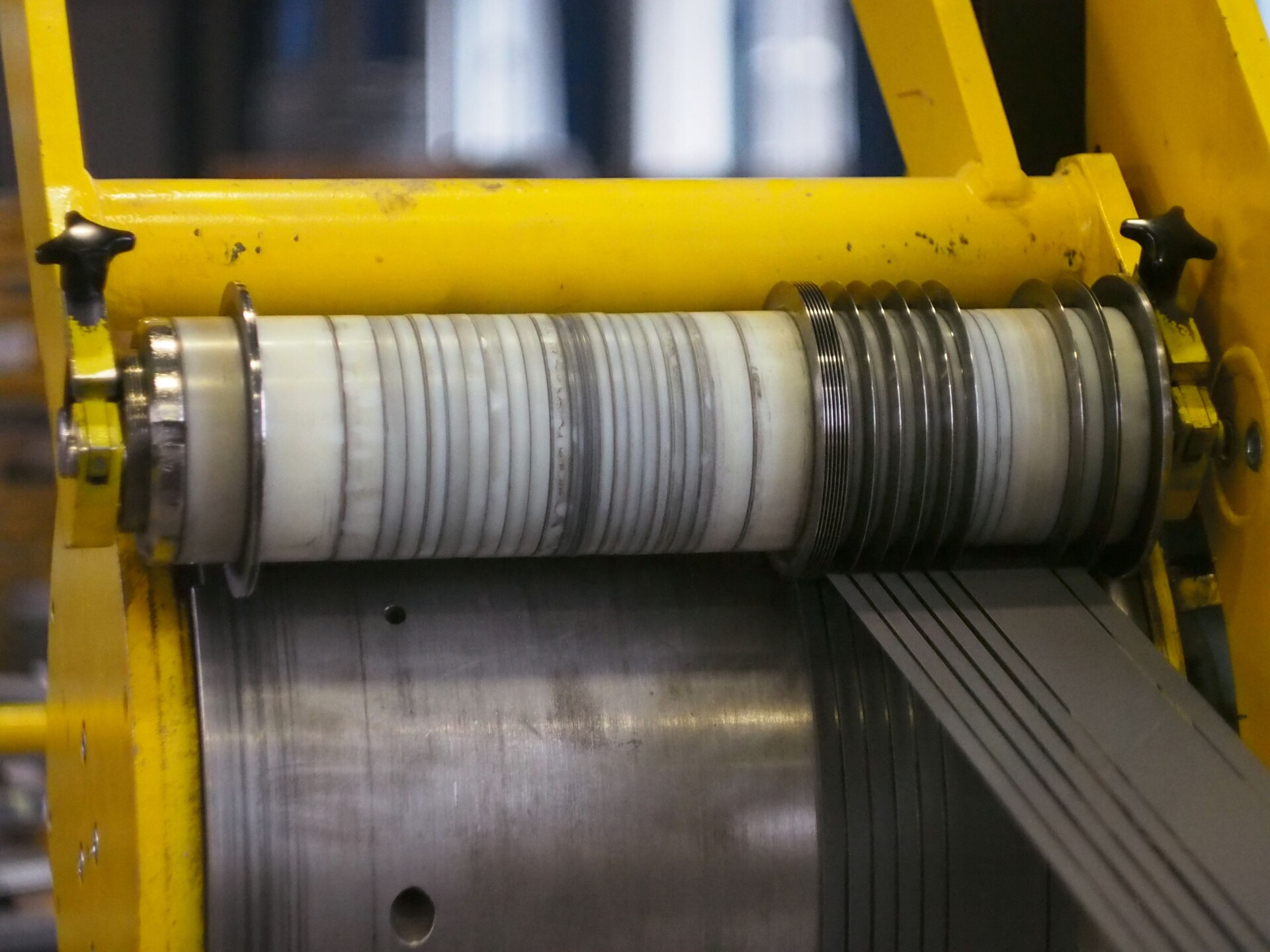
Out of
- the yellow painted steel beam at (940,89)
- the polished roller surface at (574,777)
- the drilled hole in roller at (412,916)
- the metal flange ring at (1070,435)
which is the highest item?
the yellow painted steel beam at (940,89)

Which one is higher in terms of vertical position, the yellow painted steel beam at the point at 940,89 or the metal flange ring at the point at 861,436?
A: the yellow painted steel beam at the point at 940,89

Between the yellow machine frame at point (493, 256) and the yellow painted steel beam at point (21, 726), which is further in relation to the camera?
the yellow painted steel beam at point (21, 726)

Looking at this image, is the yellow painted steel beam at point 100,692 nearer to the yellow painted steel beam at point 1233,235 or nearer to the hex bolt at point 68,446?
the hex bolt at point 68,446

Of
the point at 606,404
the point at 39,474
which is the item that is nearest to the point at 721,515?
the point at 606,404

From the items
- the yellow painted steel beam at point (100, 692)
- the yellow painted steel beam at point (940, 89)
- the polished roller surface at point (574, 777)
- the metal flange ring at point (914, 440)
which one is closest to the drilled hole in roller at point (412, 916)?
the polished roller surface at point (574, 777)

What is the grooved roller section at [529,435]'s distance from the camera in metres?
0.81

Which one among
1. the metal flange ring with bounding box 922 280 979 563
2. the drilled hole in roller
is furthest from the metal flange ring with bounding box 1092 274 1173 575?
the drilled hole in roller

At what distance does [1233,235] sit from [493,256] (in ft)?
1.64

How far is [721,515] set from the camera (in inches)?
34.1

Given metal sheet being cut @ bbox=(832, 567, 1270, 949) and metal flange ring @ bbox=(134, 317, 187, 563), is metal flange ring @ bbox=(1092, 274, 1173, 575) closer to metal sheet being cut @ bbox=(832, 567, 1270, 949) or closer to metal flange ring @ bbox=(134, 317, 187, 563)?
metal sheet being cut @ bbox=(832, 567, 1270, 949)

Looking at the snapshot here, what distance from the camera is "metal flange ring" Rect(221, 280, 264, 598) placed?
2.55ft

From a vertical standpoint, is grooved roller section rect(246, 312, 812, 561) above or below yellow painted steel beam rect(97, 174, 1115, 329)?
below

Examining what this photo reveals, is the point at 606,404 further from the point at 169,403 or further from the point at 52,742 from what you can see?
the point at 52,742

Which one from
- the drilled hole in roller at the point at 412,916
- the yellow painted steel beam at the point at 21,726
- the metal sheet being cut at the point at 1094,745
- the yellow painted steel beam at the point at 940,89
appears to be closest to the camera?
the metal sheet being cut at the point at 1094,745
